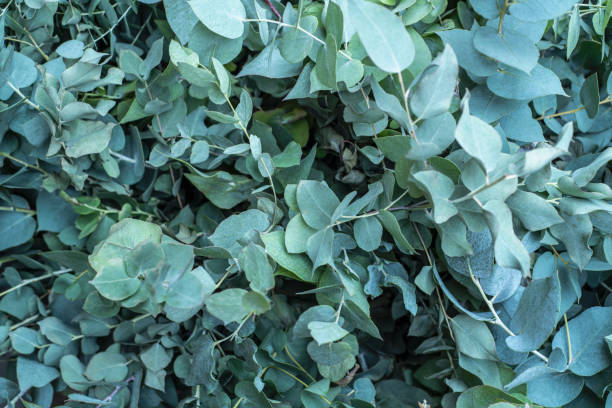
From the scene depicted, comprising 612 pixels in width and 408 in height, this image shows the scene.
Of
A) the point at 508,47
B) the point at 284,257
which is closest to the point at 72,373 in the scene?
the point at 284,257

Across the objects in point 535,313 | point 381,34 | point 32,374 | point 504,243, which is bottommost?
point 32,374

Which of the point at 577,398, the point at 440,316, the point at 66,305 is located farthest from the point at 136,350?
the point at 577,398

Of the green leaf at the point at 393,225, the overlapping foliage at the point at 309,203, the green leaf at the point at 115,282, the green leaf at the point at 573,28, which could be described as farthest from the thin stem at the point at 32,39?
the green leaf at the point at 573,28

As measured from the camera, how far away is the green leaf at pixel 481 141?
290 mm

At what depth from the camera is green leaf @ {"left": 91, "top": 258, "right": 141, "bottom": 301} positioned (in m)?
0.34

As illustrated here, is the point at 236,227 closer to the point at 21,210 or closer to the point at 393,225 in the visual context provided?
the point at 393,225

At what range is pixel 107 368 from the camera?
0.49m

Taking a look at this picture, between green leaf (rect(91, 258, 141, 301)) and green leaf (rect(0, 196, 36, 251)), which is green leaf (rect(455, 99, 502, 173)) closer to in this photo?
green leaf (rect(91, 258, 141, 301))

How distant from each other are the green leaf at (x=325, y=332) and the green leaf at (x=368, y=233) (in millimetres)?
68

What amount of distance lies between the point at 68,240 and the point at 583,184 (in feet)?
1.58

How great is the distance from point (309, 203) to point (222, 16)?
0.51 feet

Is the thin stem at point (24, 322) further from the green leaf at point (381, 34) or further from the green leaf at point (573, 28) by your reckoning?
the green leaf at point (573, 28)

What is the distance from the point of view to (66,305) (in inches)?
21.6

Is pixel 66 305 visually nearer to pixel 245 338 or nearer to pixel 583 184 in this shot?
pixel 245 338
